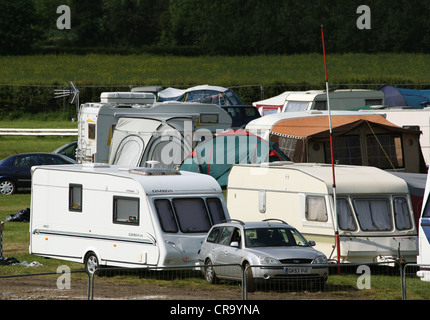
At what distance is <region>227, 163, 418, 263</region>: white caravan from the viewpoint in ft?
56.7

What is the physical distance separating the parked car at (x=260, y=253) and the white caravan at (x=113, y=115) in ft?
40.3

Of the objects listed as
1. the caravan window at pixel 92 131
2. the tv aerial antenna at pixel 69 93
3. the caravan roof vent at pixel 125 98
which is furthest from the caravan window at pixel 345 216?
the tv aerial antenna at pixel 69 93

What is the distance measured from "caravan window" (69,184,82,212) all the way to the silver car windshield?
3843mm

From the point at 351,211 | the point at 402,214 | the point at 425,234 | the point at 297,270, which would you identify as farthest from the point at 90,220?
the point at 425,234

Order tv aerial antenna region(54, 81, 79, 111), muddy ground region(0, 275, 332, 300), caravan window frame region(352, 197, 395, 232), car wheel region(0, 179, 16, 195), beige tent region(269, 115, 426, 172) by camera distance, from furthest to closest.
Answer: tv aerial antenna region(54, 81, 79, 111)
car wheel region(0, 179, 16, 195)
beige tent region(269, 115, 426, 172)
caravan window frame region(352, 197, 395, 232)
muddy ground region(0, 275, 332, 300)

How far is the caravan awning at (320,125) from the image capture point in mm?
24953

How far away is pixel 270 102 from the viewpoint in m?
41.5

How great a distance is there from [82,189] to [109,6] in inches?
3195

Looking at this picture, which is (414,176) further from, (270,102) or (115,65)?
(115,65)

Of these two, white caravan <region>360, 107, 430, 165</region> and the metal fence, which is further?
white caravan <region>360, 107, 430, 165</region>

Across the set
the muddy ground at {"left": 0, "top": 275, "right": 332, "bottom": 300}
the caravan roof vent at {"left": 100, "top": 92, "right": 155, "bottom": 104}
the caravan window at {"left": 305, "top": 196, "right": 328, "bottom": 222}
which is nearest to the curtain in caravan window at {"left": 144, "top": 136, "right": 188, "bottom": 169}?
the caravan roof vent at {"left": 100, "top": 92, "right": 155, "bottom": 104}

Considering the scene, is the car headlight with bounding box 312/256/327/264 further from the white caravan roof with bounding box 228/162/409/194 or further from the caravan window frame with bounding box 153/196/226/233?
the caravan window frame with bounding box 153/196/226/233

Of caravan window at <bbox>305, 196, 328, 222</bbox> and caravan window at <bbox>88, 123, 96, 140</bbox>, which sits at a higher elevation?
caravan window at <bbox>88, 123, 96, 140</bbox>

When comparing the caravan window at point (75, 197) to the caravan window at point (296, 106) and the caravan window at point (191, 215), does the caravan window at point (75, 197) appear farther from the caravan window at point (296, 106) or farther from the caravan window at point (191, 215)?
the caravan window at point (296, 106)
